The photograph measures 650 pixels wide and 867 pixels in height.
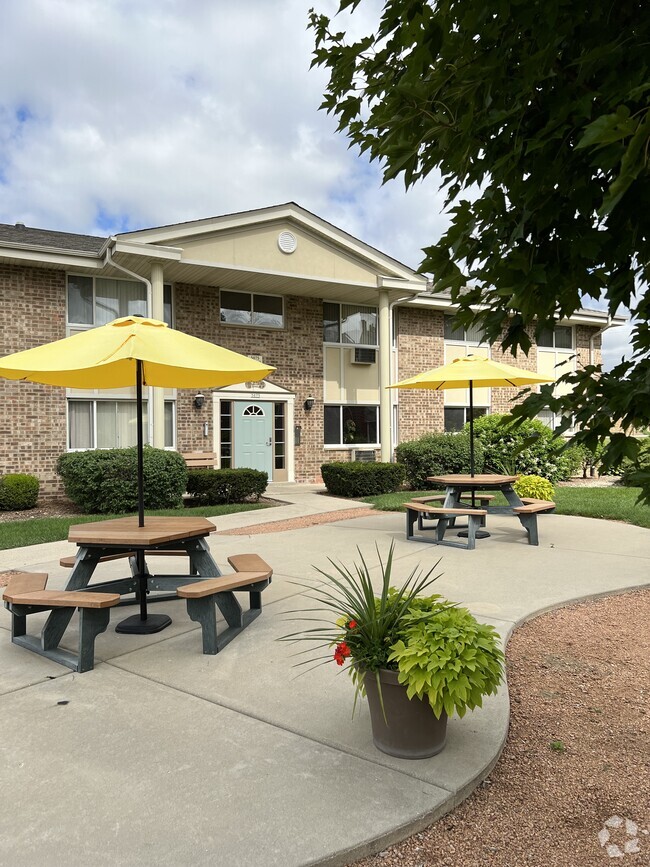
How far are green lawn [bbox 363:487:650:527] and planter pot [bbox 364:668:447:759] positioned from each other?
807 cm

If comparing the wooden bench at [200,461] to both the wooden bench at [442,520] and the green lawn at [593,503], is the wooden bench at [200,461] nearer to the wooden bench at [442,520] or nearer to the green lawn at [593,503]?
the green lawn at [593,503]

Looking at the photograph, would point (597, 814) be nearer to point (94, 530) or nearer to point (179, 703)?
point (179, 703)

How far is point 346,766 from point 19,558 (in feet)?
21.2

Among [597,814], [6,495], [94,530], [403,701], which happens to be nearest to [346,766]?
[403,701]

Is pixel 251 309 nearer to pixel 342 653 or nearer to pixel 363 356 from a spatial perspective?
pixel 363 356

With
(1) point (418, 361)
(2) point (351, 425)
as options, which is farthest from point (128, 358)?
(1) point (418, 361)

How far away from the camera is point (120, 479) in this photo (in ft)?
41.8

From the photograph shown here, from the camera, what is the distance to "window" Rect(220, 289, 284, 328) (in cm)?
1714

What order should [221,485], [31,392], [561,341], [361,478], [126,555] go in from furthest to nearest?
[561,341] < [361,478] < [31,392] < [221,485] < [126,555]

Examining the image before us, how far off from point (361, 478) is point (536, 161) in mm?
13371

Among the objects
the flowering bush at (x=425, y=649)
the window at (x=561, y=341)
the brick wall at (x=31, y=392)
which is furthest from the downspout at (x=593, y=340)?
the flowering bush at (x=425, y=649)

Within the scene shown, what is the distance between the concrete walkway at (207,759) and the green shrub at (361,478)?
9570 millimetres

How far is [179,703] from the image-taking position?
3656 mm

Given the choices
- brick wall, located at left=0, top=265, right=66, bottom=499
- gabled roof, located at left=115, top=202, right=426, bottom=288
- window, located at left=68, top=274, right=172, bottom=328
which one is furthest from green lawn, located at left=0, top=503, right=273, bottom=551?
gabled roof, located at left=115, top=202, right=426, bottom=288
